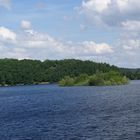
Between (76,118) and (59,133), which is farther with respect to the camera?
(76,118)

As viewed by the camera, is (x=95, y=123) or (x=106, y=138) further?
(x=95, y=123)

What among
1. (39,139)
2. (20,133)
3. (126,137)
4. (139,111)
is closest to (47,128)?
(20,133)

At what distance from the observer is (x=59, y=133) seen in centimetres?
6225

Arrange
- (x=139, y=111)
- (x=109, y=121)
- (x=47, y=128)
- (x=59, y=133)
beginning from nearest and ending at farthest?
(x=59, y=133)
(x=47, y=128)
(x=109, y=121)
(x=139, y=111)

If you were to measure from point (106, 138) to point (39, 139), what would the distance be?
8364 mm

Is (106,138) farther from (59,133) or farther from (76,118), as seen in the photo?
(76,118)

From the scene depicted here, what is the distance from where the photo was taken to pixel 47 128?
222ft

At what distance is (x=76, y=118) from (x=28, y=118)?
30.6 ft

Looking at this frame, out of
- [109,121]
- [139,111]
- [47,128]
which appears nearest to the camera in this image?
[47,128]

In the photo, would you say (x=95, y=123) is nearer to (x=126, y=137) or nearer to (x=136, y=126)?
(x=136, y=126)

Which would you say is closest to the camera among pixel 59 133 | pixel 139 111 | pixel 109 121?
pixel 59 133

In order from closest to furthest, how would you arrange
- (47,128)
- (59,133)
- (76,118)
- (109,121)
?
(59,133), (47,128), (109,121), (76,118)

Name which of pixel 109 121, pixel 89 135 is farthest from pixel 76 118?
pixel 89 135

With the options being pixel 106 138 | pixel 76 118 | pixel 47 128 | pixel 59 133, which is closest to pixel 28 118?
pixel 76 118
